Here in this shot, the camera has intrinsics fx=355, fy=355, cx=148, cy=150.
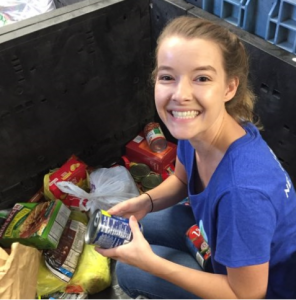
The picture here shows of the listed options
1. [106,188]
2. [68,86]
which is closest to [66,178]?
[106,188]

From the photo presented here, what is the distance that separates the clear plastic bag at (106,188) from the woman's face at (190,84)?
27.9 inches

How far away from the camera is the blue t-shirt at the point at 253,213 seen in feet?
2.29

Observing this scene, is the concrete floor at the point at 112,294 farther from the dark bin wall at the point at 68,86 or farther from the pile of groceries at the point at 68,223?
the dark bin wall at the point at 68,86

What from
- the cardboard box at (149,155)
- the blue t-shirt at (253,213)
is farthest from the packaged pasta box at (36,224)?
the blue t-shirt at (253,213)

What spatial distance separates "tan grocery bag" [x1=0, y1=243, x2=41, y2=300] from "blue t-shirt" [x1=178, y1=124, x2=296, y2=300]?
0.61 meters

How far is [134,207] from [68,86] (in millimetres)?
560

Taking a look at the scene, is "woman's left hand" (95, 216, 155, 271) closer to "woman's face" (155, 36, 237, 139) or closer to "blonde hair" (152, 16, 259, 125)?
"woman's face" (155, 36, 237, 139)

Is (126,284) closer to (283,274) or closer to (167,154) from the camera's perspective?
(283,274)

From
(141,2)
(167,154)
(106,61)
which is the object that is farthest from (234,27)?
(167,154)

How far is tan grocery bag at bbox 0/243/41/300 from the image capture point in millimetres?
1038

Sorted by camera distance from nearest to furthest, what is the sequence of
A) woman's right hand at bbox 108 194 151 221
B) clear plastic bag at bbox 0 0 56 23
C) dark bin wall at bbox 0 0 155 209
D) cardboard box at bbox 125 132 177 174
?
woman's right hand at bbox 108 194 151 221, dark bin wall at bbox 0 0 155 209, cardboard box at bbox 125 132 177 174, clear plastic bag at bbox 0 0 56 23

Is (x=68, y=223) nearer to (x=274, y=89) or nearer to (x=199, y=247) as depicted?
(x=199, y=247)

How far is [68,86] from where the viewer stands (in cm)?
136

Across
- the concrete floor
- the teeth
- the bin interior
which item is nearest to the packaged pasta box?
the bin interior
